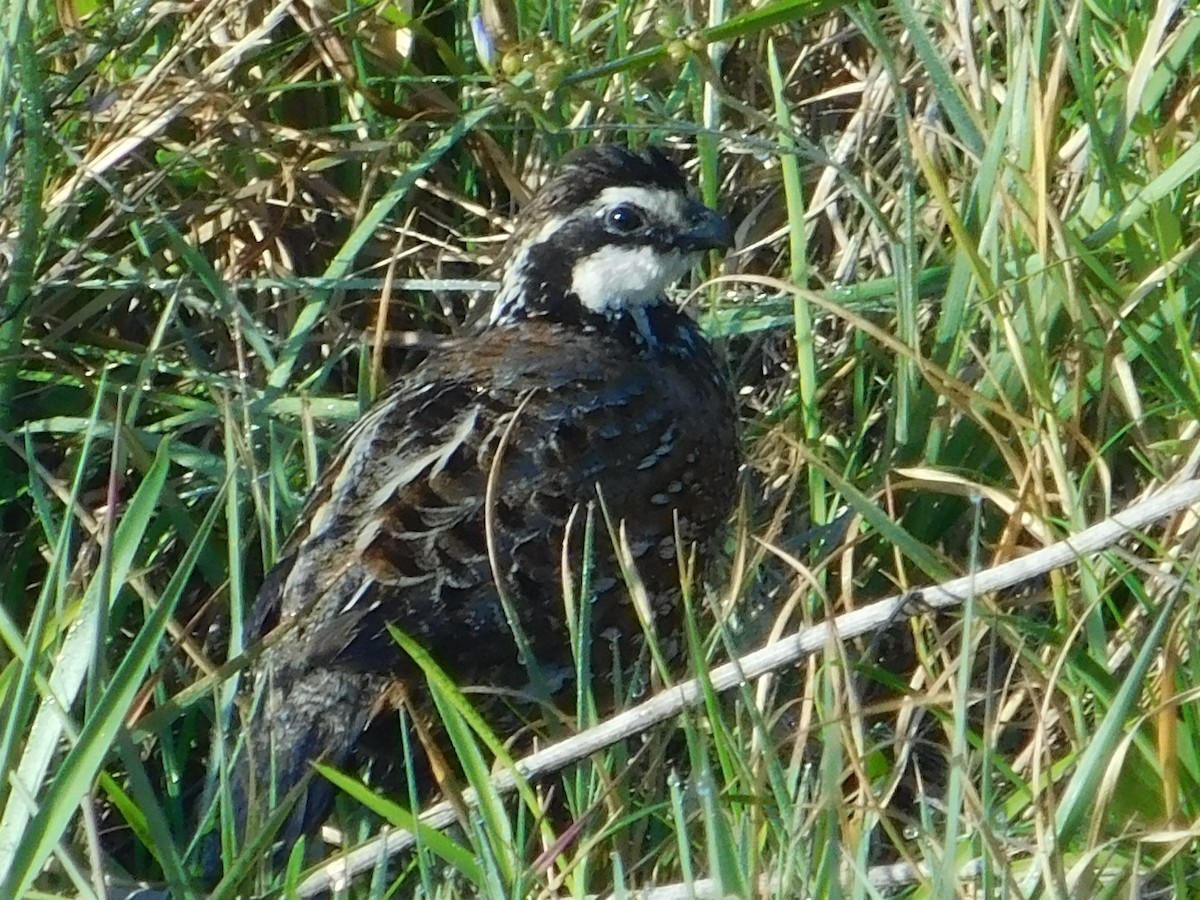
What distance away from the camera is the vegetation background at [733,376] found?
2.52 meters

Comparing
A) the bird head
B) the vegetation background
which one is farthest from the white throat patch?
the vegetation background

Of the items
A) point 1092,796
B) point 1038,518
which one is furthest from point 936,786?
point 1092,796

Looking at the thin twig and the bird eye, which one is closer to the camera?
the thin twig

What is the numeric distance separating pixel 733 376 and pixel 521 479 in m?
0.86

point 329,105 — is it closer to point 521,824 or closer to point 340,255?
point 340,255

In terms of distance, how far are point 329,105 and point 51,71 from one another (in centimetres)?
58

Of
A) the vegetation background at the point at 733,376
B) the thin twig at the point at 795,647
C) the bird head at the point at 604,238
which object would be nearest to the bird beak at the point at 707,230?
the bird head at the point at 604,238

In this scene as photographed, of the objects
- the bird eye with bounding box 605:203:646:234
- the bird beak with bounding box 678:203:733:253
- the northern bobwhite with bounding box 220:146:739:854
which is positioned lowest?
the northern bobwhite with bounding box 220:146:739:854

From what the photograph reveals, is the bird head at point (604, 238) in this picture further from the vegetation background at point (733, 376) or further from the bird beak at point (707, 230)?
the vegetation background at point (733, 376)

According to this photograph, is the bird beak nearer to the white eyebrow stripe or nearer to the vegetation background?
the white eyebrow stripe

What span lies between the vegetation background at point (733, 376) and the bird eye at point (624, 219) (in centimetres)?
20

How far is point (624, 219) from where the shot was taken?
3.58 metres

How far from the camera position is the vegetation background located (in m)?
2.52

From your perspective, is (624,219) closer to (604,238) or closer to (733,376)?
(604,238)
